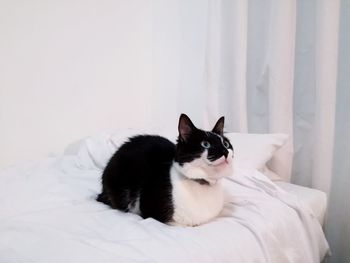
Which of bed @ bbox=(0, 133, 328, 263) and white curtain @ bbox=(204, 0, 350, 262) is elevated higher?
white curtain @ bbox=(204, 0, 350, 262)

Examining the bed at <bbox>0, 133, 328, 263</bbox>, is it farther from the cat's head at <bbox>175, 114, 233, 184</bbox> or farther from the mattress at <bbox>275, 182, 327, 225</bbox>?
the cat's head at <bbox>175, 114, 233, 184</bbox>

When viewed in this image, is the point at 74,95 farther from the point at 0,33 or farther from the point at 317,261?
the point at 317,261

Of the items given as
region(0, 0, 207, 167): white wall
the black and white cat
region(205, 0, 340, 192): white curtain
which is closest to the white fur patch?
the black and white cat

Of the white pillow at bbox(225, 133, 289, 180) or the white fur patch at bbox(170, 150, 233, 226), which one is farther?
the white pillow at bbox(225, 133, 289, 180)

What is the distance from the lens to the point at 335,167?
142 cm

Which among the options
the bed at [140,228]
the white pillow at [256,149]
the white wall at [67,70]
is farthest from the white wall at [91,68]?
the white pillow at [256,149]

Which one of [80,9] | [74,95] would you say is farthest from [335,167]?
[80,9]

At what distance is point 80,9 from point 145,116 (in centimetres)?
71

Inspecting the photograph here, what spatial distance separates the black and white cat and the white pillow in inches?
14.7

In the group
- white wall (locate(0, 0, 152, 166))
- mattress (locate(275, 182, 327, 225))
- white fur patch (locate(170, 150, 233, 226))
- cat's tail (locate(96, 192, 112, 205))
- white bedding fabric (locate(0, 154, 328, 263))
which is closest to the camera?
white bedding fabric (locate(0, 154, 328, 263))

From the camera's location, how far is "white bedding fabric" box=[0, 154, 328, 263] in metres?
0.80

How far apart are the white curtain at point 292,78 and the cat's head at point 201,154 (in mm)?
645

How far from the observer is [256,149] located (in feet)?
4.52

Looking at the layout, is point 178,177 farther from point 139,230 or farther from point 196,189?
point 139,230
